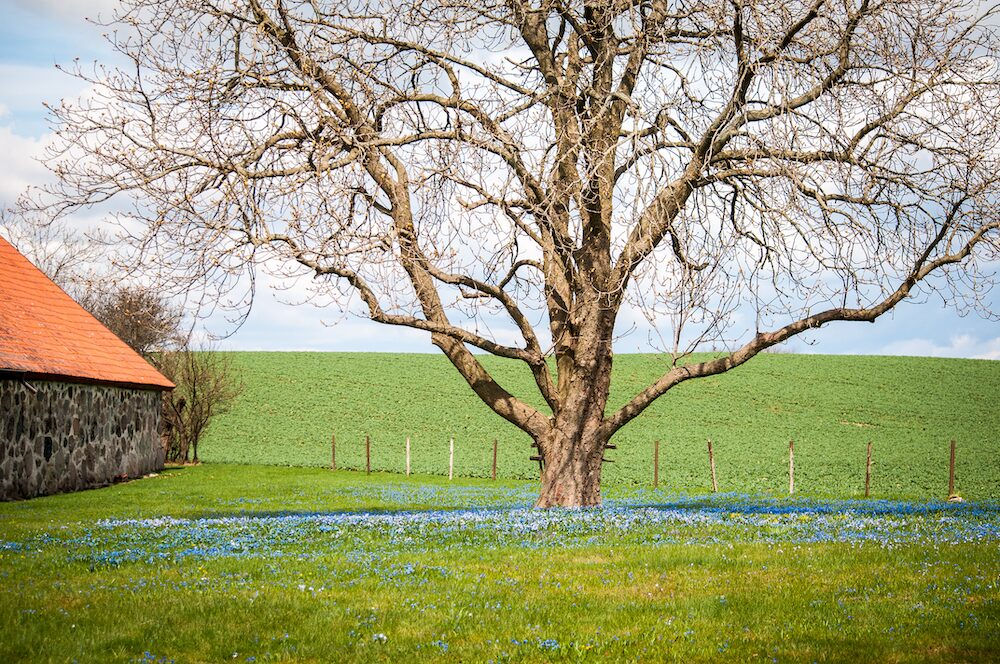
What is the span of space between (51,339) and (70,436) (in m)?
3.56

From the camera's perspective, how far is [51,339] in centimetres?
3164

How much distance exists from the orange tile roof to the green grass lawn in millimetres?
14884

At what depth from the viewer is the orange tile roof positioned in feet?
95.6

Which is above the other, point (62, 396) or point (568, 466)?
point (62, 396)

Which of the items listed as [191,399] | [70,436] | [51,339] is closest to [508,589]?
[70,436]

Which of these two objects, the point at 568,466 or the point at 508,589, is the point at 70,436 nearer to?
the point at 568,466

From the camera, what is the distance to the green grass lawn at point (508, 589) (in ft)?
25.5

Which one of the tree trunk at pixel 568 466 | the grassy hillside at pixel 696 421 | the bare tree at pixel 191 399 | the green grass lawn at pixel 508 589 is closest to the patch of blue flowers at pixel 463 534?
the green grass lawn at pixel 508 589

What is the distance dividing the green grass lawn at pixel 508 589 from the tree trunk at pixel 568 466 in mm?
1084

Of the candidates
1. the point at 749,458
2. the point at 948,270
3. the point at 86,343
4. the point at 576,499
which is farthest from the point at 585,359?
the point at 749,458

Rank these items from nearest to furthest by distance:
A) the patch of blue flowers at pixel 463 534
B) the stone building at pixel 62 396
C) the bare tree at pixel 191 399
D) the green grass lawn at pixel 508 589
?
the green grass lawn at pixel 508 589
the patch of blue flowers at pixel 463 534
the stone building at pixel 62 396
the bare tree at pixel 191 399

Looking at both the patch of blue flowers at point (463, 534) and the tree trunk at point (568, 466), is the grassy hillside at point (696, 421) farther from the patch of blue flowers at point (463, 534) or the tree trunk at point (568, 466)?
the patch of blue flowers at point (463, 534)

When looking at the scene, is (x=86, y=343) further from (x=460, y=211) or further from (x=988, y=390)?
(x=988, y=390)

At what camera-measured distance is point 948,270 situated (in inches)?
671
